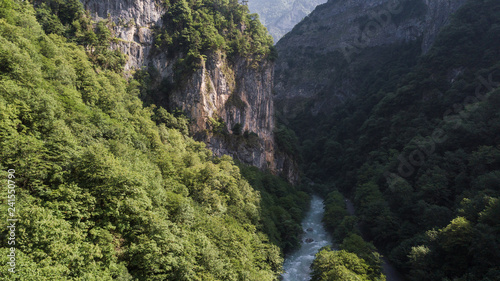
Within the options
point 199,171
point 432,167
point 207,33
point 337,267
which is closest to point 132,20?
point 207,33

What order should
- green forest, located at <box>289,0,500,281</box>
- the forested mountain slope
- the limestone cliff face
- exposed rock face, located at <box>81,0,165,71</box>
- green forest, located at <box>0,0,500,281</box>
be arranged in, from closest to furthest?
the forested mountain slope → green forest, located at <box>0,0,500,281</box> → green forest, located at <box>289,0,500,281</box> → exposed rock face, located at <box>81,0,165,71</box> → the limestone cliff face

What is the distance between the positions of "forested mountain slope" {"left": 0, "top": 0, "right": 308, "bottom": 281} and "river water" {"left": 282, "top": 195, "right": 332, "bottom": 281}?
579 centimetres

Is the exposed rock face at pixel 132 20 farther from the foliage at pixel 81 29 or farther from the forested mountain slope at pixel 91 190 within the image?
the forested mountain slope at pixel 91 190

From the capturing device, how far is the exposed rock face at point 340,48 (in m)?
132

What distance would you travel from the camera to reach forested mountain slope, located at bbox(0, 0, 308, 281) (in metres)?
14.9

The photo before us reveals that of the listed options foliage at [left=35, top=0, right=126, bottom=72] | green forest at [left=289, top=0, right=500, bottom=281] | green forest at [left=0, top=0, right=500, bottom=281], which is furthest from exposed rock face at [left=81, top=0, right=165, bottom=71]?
A: green forest at [left=289, top=0, right=500, bottom=281]

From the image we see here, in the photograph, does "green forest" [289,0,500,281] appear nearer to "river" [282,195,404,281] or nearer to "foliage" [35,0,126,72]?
"river" [282,195,404,281]

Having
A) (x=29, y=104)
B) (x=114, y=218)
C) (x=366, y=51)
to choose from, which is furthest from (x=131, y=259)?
(x=366, y=51)

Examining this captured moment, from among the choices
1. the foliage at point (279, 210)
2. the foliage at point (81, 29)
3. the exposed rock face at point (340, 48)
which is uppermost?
the exposed rock face at point (340, 48)

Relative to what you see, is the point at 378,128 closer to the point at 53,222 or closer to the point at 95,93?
the point at 95,93

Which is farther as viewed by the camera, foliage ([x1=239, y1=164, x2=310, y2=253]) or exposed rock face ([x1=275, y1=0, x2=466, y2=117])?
exposed rock face ([x1=275, y1=0, x2=466, y2=117])

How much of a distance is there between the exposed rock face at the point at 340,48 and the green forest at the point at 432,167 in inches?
1196

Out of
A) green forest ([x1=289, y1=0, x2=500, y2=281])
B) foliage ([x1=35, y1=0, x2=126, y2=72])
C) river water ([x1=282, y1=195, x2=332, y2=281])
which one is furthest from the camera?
foliage ([x1=35, y1=0, x2=126, y2=72])

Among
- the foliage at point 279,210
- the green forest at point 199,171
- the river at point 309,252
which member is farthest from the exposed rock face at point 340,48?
the river at point 309,252
